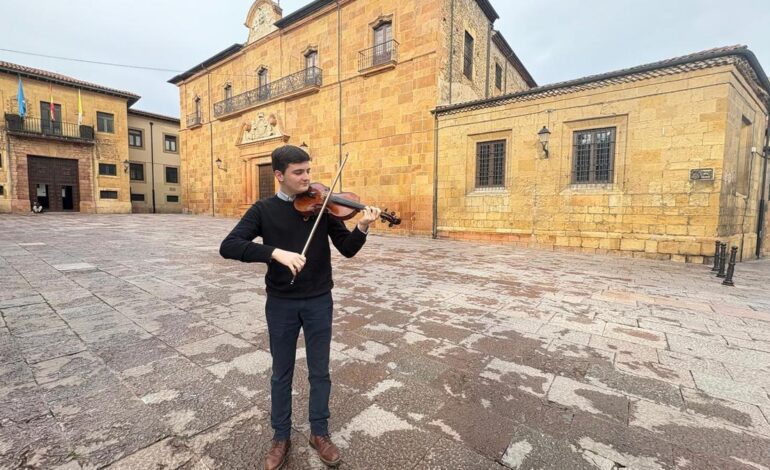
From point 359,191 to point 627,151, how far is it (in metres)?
10.5

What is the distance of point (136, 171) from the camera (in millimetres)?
30953

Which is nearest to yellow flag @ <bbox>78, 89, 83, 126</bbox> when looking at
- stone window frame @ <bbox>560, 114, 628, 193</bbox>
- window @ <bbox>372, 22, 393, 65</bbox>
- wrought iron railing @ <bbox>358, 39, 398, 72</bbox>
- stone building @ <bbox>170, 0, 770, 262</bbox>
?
stone building @ <bbox>170, 0, 770, 262</bbox>

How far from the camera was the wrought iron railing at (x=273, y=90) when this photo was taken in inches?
711

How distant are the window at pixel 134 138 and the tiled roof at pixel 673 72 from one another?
32081 mm

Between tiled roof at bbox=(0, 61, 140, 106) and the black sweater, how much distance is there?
111ft

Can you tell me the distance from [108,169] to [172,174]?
5.91 metres

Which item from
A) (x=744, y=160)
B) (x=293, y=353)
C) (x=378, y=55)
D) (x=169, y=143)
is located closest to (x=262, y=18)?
(x=378, y=55)

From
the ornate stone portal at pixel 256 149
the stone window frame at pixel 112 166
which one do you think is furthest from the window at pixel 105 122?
the ornate stone portal at pixel 256 149

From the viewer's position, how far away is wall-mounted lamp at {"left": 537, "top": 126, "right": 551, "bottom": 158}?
1107cm

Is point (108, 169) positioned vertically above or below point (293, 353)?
above

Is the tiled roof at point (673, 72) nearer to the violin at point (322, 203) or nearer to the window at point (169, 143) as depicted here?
the violin at point (322, 203)

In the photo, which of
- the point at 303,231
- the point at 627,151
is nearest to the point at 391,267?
the point at 303,231

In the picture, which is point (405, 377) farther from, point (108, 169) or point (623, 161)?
point (108, 169)

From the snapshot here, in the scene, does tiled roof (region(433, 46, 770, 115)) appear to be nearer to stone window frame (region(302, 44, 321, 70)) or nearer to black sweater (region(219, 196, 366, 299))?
stone window frame (region(302, 44, 321, 70))
